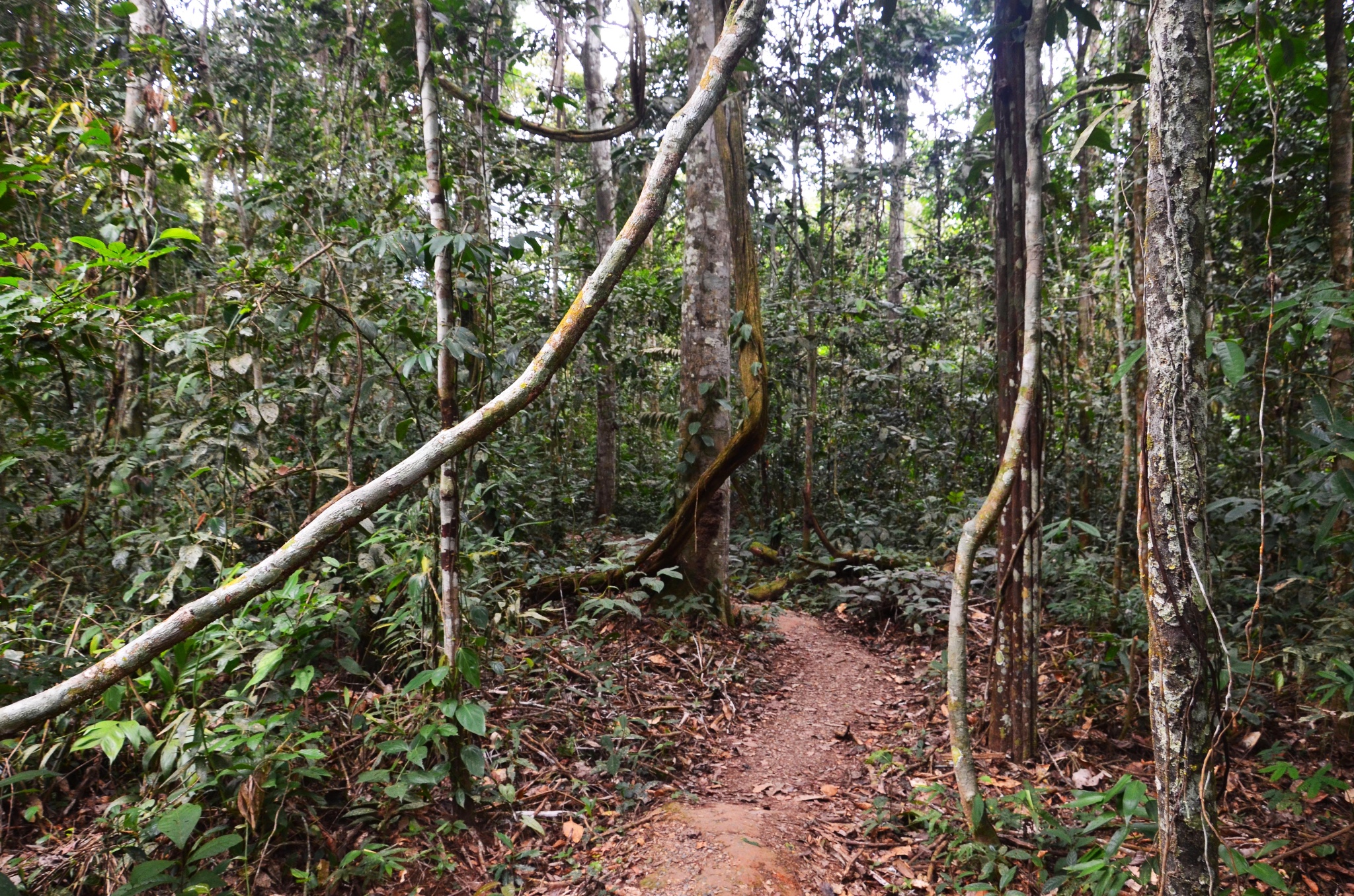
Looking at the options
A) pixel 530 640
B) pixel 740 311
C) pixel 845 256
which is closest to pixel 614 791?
pixel 530 640

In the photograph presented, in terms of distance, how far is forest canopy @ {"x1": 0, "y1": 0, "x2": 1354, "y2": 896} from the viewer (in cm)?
228

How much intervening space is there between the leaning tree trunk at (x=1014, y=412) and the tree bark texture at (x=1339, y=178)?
1548 millimetres

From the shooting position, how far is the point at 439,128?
3266mm

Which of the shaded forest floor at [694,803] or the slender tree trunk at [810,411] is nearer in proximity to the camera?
the shaded forest floor at [694,803]

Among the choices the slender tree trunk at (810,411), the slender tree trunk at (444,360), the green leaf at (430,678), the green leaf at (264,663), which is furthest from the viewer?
the slender tree trunk at (810,411)

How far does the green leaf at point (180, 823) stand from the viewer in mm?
2311

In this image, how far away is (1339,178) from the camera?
150 inches

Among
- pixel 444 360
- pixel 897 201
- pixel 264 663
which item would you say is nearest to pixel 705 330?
pixel 444 360

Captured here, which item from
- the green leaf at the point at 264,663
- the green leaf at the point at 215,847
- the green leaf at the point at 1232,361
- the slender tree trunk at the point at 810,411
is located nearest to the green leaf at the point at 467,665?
the green leaf at the point at 264,663

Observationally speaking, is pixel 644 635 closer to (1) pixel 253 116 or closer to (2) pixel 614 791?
(2) pixel 614 791

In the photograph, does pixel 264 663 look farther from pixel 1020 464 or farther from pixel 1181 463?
pixel 1020 464

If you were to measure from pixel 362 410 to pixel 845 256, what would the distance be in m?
7.34

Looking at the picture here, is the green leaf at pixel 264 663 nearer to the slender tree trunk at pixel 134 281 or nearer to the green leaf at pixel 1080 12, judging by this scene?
the slender tree trunk at pixel 134 281

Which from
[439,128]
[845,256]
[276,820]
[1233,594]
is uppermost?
[845,256]
